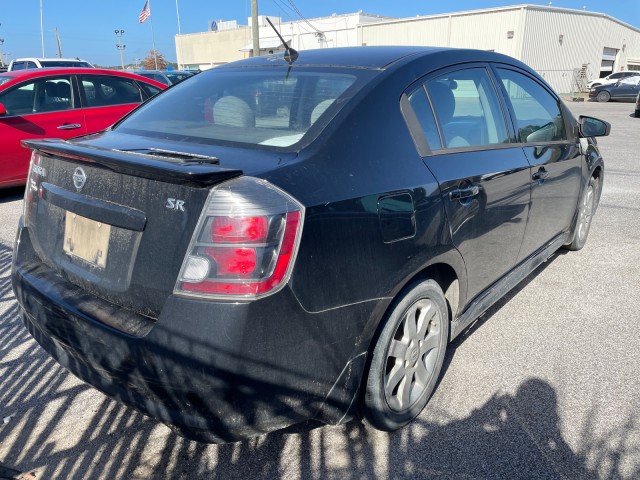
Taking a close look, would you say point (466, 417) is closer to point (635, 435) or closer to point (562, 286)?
point (635, 435)

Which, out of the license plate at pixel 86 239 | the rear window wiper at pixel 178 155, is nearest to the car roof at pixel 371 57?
the rear window wiper at pixel 178 155

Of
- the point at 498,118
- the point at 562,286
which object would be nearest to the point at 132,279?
the point at 498,118

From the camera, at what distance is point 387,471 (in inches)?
89.4

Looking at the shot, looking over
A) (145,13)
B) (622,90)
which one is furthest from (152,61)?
(622,90)

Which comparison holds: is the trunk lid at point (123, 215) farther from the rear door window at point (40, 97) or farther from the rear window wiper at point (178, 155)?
the rear door window at point (40, 97)

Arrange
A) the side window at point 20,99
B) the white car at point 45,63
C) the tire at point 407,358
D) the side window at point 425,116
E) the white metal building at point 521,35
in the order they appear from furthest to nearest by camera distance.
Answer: the white metal building at point 521,35 → the white car at point 45,63 → the side window at point 20,99 → the side window at point 425,116 → the tire at point 407,358

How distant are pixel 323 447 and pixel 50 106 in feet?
21.1

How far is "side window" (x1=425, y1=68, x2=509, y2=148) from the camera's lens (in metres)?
2.70

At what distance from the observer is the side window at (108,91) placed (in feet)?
24.3

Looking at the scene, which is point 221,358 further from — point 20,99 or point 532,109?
point 20,99

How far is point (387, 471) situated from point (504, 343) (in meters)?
1.39

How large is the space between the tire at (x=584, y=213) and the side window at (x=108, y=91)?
6.21m

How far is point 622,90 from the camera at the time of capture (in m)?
28.1

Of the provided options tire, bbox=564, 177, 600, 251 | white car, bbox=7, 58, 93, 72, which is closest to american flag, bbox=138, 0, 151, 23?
white car, bbox=7, 58, 93, 72
